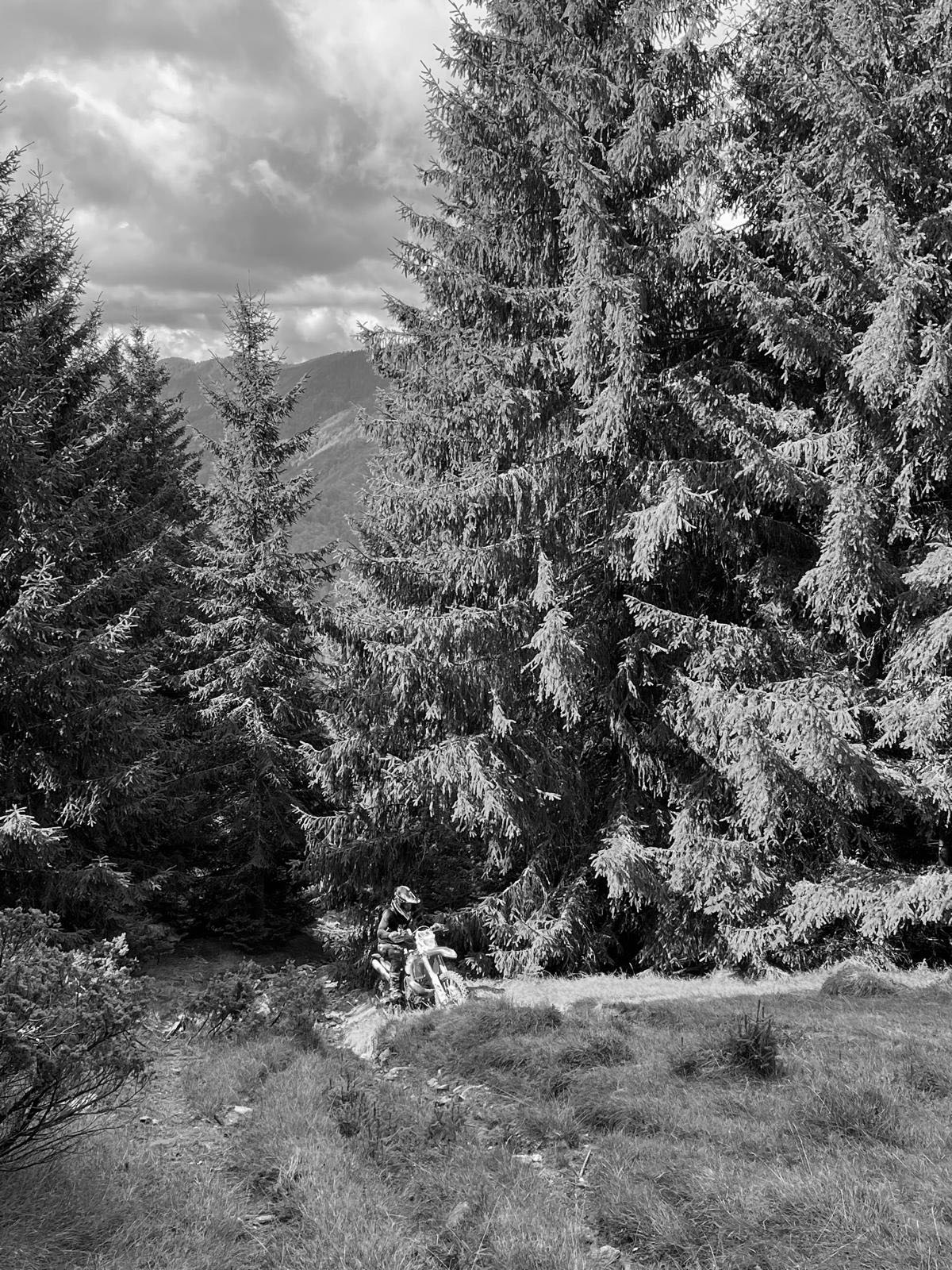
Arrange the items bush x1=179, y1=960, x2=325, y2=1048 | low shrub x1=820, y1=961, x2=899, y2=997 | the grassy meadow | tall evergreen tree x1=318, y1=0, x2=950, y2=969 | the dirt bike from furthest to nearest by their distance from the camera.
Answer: the dirt bike < tall evergreen tree x1=318, y1=0, x2=950, y2=969 < low shrub x1=820, y1=961, x2=899, y2=997 < bush x1=179, y1=960, x2=325, y2=1048 < the grassy meadow

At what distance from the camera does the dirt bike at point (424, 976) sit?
9570 mm

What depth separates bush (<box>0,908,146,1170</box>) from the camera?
3.87 metres

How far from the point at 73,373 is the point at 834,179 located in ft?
42.9

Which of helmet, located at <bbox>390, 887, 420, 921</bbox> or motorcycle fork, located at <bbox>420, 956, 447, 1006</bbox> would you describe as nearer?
motorcycle fork, located at <bbox>420, 956, 447, 1006</bbox>

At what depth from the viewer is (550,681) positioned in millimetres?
9727

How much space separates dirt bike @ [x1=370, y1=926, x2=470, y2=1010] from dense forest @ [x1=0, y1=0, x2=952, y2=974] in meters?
1.05

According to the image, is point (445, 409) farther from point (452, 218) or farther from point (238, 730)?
point (238, 730)

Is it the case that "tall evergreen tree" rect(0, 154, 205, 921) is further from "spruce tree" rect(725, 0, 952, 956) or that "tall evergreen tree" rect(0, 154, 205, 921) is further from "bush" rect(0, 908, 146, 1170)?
"spruce tree" rect(725, 0, 952, 956)

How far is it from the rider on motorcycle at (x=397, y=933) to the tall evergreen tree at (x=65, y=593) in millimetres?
3936

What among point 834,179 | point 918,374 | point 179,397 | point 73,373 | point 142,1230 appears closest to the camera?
point 142,1230

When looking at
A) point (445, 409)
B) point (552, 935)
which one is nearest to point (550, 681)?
point (552, 935)

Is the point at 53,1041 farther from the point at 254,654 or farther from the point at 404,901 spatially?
the point at 254,654

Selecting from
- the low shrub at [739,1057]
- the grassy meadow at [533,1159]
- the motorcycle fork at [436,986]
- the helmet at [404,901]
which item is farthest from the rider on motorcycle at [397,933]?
the low shrub at [739,1057]

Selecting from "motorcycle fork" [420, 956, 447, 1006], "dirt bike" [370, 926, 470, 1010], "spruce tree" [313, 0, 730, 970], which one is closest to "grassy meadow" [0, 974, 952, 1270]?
"motorcycle fork" [420, 956, 447, 1006]
